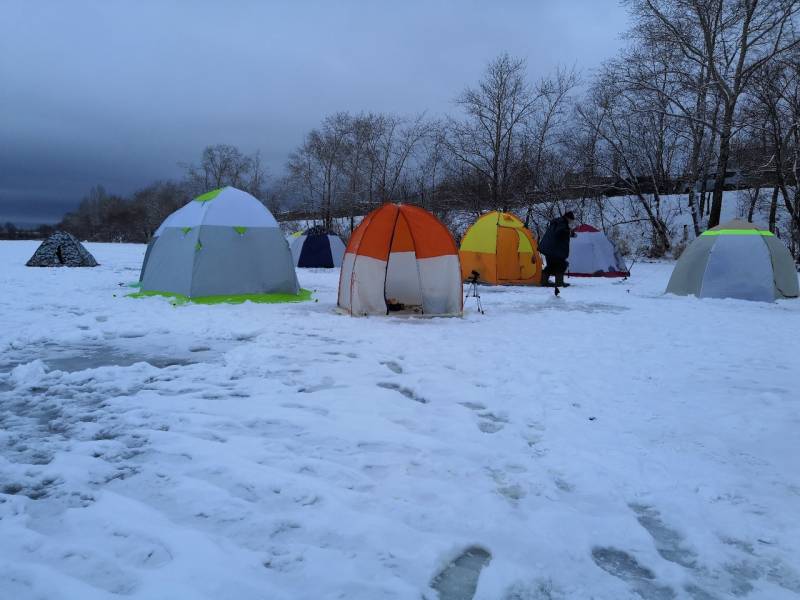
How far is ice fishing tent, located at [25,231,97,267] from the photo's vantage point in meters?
16.5

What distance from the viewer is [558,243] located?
1252cm

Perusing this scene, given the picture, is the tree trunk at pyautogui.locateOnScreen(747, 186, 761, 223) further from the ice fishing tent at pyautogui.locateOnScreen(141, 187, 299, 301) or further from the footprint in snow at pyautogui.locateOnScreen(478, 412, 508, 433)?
the footprint in snow at pyautogui.locateOnScreen(478, 412, 508, 433)

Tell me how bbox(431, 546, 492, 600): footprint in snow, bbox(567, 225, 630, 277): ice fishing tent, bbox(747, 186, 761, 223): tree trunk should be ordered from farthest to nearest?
1. bbox(747, 186, 761, 223): tree trunk
2. bbox(567, 225, 630, 277): ice fishing tent
3. bbox(431, 546, 492, 600): footprint in snow

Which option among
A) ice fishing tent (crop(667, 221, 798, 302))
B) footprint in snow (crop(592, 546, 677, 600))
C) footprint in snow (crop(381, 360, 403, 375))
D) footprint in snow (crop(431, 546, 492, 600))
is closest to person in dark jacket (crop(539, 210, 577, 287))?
ice fishing tent (crop(667, 221, 798, 302))

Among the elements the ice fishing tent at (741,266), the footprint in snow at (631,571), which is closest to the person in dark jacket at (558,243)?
the ice fishing tent at (741,266)

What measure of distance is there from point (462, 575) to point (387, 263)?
267 inches

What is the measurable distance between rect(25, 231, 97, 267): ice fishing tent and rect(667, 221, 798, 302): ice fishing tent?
18.6m

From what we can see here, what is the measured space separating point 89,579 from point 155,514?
44cm

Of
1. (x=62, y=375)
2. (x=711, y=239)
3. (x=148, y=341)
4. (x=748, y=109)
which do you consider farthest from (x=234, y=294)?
(x=748, y=109)

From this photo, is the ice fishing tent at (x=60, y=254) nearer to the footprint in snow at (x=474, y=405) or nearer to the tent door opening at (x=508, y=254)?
the tent door opening at (x=508, y=254)

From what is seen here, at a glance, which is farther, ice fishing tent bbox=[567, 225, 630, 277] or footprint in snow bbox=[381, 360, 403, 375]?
ice fishing tent bbox=[567, 225, 630, 277]

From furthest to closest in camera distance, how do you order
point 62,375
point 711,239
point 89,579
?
point 711,239 < point 62,375 < point 89,579

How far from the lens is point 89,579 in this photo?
1.87 meters

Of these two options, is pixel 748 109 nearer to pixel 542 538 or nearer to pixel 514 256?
pixel 514 256
